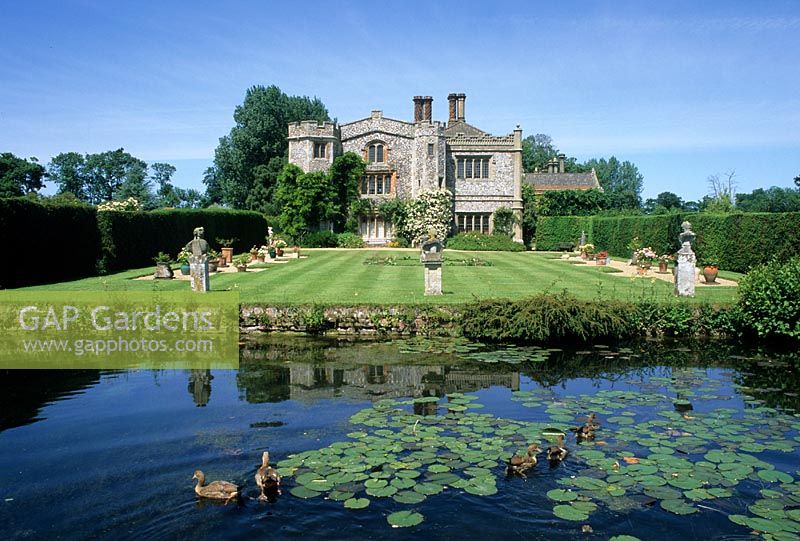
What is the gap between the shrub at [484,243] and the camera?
3909 cm

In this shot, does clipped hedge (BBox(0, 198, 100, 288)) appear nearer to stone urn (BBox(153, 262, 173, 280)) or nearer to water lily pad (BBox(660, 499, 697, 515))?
stone urn (BBox(153, 262, 173, 280))

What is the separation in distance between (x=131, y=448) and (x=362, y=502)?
3.09 metres

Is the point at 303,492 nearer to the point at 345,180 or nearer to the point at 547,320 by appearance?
the point at 547,320

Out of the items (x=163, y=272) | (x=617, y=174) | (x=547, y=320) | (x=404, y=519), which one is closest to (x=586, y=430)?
(x=404, y=519)

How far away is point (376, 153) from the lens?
44.3m

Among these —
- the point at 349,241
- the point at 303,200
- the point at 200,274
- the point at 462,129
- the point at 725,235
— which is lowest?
the point at 200,274

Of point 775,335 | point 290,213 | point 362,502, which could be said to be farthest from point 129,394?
point 290,213

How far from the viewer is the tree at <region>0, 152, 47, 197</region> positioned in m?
64.6

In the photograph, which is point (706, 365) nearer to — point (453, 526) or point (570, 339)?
point (570, 339)

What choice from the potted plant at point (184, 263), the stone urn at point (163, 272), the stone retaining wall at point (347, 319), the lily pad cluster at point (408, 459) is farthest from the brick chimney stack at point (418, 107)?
the lily pad cluster at point (408, 459)

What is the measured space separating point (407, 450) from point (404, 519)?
4.98 feet

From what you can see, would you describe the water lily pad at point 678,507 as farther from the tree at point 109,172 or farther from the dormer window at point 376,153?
the tree at point 109,172

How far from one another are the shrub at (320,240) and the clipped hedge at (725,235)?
53.7 feet

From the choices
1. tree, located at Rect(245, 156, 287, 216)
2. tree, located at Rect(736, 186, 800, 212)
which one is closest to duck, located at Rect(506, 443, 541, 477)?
tree, located at Rect(245, 156, 287, 216)
